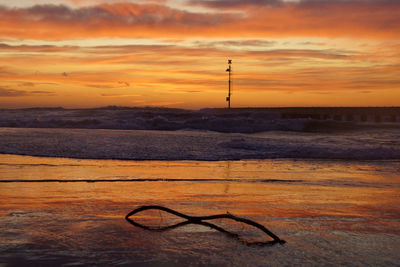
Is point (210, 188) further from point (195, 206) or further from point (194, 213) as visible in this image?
point (194, 213)

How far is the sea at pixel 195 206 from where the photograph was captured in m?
4.32

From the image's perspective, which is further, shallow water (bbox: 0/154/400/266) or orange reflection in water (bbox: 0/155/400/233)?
orange reflection in water (bbox: 0/155/400/233)

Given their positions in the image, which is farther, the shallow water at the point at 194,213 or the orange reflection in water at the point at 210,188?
the orange reflection in water at the point at 210,188

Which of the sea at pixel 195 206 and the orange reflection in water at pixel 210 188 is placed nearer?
the sea at pixel 195 206

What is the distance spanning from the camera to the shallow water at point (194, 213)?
4.29 m

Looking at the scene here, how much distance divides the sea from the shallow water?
16 millimetres

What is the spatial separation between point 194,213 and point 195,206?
512mm

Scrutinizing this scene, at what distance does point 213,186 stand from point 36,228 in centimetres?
431

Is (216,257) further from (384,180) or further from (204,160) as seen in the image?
(204,160)

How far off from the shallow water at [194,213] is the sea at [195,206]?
16 millimetres

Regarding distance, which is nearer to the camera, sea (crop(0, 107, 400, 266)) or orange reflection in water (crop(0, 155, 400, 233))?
sea (crop(0, 107, 400, 266))

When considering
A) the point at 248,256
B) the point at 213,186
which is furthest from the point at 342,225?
the point at 213,186

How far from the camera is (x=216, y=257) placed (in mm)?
4234

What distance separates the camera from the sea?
4.32 metres
